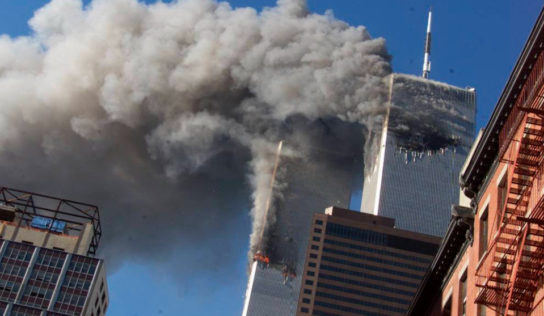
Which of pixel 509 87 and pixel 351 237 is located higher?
pixel 351 237

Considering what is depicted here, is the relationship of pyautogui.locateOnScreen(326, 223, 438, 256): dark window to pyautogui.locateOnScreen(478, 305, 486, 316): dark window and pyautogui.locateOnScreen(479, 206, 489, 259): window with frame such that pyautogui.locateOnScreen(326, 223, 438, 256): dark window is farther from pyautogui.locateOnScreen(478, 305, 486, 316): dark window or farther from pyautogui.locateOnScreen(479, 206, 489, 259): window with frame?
pyautogui.locateOnScreen(478, 305, 486, 316): dark window

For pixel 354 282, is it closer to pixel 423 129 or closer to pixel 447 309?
pixel 423 129

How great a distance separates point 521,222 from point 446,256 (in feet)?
37.7

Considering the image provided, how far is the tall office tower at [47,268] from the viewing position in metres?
103

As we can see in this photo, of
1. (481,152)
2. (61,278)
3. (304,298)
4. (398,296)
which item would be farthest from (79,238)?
(481,152)

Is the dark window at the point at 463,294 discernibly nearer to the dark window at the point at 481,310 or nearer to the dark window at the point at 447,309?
the dark window at the point at 447,309

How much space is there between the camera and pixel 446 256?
39406 mm

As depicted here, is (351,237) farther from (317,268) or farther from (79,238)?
(79,238)

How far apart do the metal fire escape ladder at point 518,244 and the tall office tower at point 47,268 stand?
7884cm

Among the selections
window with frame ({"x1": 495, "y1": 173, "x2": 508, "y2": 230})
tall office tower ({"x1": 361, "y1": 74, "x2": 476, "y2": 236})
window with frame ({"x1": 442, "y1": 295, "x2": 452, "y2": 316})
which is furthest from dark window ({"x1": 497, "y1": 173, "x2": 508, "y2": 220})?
tall office tower ({"x1": 361, "y1": 74, "x2": 476, "y2": 236})

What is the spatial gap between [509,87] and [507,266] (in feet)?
23.0

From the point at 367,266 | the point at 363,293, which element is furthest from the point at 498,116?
the point at 367,266

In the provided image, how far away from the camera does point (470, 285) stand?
34.3 meters

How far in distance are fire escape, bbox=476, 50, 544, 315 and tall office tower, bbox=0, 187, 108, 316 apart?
78373 mm
